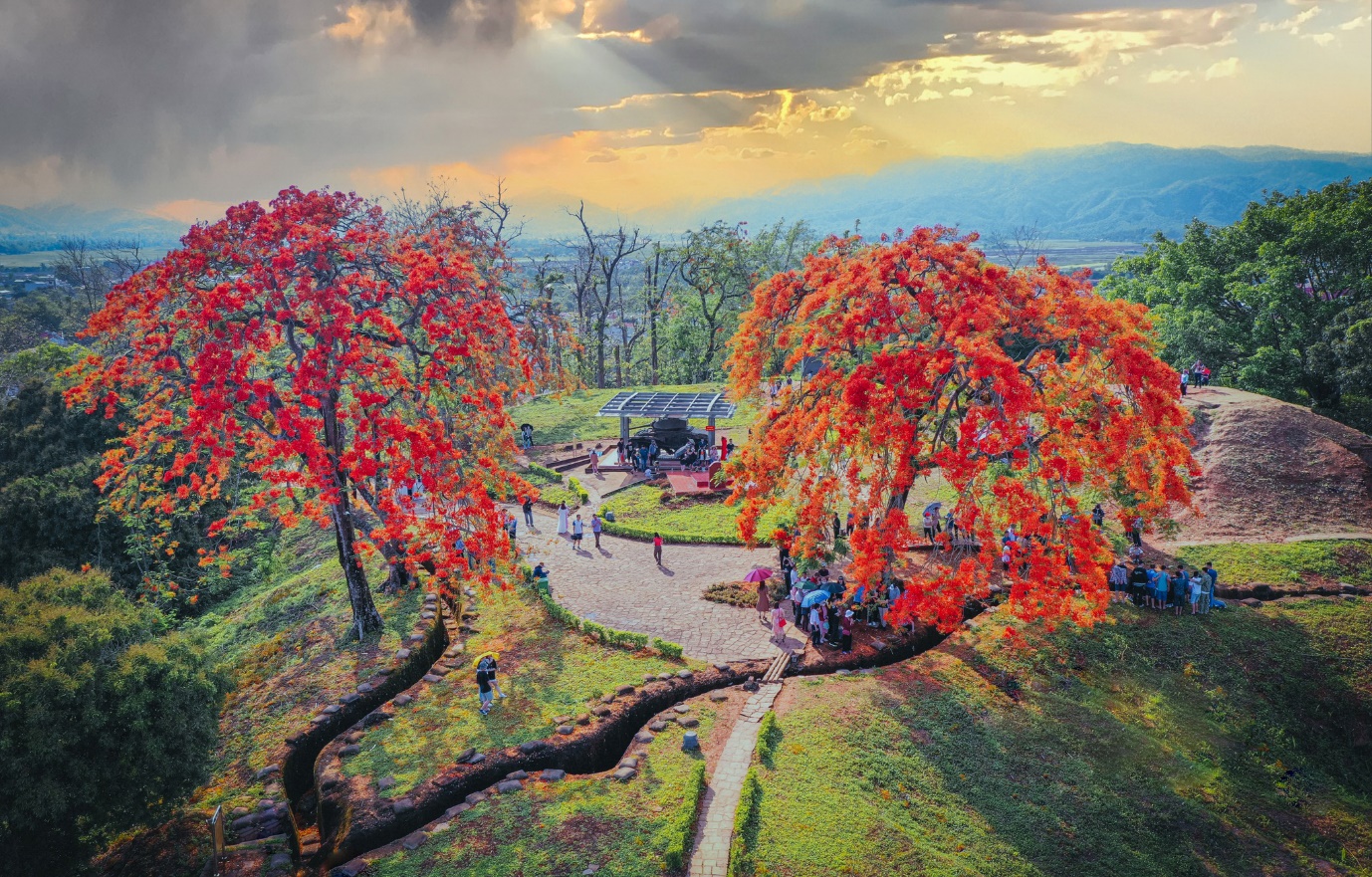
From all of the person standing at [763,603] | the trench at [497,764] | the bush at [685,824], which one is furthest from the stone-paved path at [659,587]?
the bush at [685,824]

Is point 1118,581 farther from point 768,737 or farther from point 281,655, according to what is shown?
point 281,655

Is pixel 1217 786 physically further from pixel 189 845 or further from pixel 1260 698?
pixel 189 845

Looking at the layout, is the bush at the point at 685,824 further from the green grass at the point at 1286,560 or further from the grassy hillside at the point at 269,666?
the green grass at the point at 1286,560

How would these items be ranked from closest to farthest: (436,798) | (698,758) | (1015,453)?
(436,798)
(698,758)
(1015,453)

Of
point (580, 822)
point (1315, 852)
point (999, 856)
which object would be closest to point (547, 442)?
point (580, 822)

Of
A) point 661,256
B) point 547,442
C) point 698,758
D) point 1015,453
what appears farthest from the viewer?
point 661,256
